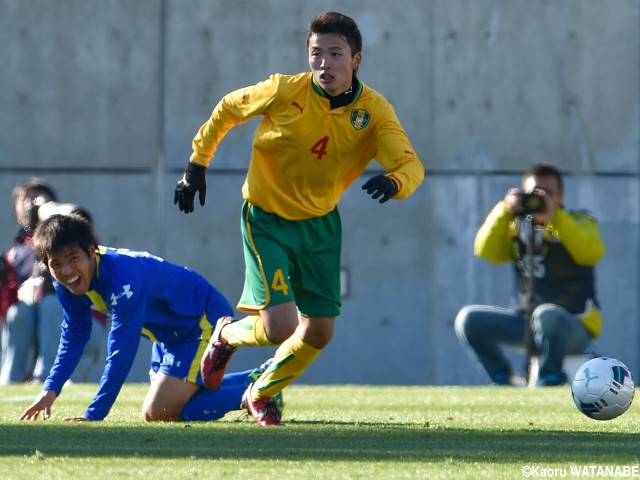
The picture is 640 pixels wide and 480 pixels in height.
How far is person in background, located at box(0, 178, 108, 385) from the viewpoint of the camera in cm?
983

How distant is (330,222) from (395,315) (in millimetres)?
6251

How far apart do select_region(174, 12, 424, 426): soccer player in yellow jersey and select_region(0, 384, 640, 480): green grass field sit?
1.30ft

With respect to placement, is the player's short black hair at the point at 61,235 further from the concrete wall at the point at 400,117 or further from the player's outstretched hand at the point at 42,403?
the concrete wall at the point at 400,117

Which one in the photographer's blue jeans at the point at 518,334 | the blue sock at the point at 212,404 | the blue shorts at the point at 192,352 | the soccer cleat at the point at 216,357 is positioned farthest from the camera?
the photographer's blue jeans at the point at 518,334

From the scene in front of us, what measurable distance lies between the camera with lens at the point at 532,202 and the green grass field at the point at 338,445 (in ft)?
7.68

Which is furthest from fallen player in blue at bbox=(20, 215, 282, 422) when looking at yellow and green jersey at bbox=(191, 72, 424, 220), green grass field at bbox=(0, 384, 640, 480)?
yellow and green jersey at bbox=(191, 72, 424, 220)

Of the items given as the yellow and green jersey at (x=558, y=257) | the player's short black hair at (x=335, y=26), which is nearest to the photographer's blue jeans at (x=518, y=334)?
the yellow and green jersey at (x=558, y=257)

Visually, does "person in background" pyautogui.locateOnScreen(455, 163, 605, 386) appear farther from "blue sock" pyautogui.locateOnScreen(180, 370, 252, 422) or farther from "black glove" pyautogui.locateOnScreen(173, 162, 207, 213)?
"black glove" pyautogui.locateOnScreen(173, 162, 207, 213)

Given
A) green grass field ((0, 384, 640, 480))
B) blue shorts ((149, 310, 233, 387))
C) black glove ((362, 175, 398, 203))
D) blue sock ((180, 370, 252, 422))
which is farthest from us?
blue shorts ((149, 310, 233, 387))

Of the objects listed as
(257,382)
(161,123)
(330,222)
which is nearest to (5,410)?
(257,382)

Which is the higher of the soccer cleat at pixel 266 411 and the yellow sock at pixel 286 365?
the yellow sock at pixel 286 365

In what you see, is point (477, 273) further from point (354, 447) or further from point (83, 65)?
point (354, 447)

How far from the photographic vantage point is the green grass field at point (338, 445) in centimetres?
438

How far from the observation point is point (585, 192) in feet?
40.8
